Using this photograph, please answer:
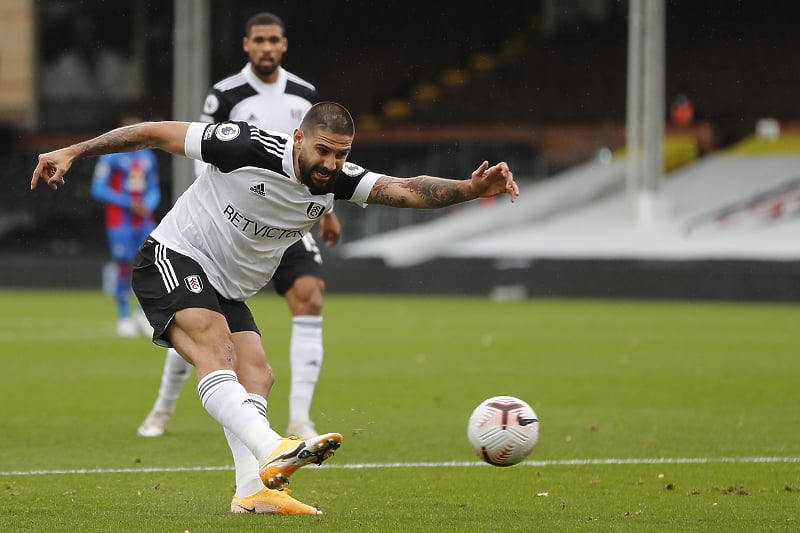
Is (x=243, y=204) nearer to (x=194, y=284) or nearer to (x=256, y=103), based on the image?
(x=194, y=284)

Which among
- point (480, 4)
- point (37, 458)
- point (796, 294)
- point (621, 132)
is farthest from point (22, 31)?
point (37, 458)

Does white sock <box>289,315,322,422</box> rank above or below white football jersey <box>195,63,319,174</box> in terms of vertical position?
below

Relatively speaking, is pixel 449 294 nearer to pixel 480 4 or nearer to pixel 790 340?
pixel 790 340

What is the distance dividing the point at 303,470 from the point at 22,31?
3382 centimetres

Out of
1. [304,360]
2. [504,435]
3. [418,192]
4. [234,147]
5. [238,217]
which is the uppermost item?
[234,147]

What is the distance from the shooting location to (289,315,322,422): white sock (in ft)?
27.1

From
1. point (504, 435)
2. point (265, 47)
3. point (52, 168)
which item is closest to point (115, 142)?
point (52, 168)

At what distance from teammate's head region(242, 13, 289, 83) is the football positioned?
304 cm

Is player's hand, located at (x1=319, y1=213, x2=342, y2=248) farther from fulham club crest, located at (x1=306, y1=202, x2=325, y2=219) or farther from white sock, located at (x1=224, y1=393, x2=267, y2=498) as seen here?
white sock, located at (x1=224, y1=393, x2=267, y2=498)

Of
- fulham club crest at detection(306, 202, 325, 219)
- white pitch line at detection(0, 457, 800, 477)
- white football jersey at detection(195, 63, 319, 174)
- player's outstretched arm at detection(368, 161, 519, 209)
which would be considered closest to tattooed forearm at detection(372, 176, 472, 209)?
player's outstretched arm at detection(368, 161, 519, 209)

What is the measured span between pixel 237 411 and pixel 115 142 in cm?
121

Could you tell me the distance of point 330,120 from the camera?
5.52 m

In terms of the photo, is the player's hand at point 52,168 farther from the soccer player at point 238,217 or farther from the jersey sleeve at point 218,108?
the jersey sleeve at point 218,108

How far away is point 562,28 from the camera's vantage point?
38.1 metres
